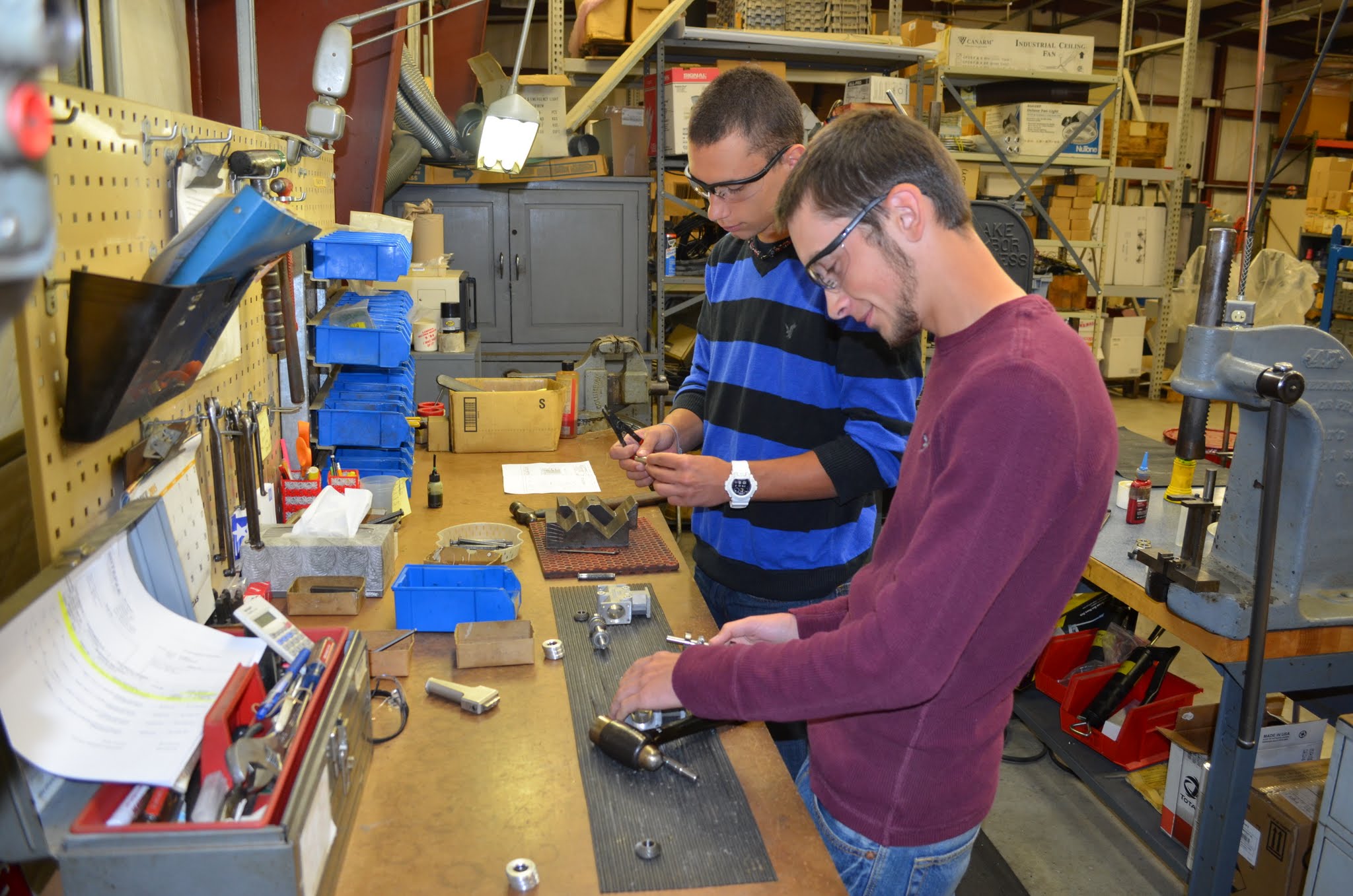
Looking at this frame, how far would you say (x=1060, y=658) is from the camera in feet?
9.41

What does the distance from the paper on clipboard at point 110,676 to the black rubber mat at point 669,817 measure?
42 cm

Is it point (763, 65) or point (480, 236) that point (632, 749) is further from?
point (763, 65)

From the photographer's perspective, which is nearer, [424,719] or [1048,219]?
[424,719]

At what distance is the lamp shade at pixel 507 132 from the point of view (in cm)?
247

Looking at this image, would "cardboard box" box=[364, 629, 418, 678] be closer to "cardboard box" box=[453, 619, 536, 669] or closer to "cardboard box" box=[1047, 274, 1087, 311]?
"cardboard box" box=[453, 619, 536, 669]

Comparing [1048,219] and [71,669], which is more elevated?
[1048,219]

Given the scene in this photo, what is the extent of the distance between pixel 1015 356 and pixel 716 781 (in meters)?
0.61

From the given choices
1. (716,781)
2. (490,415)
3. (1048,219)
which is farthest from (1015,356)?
(1048,219)

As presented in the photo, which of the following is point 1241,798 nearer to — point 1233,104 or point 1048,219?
point 1048,219

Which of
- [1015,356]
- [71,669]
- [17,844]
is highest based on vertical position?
[1015,356]

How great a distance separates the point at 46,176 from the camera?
327mm

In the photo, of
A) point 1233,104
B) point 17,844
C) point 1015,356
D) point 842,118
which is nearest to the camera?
point 17,844

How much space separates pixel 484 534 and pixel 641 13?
144 inches

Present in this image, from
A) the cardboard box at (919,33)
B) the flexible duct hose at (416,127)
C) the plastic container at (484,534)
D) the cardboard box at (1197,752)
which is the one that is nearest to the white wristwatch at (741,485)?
the plastic container at (484,534)
